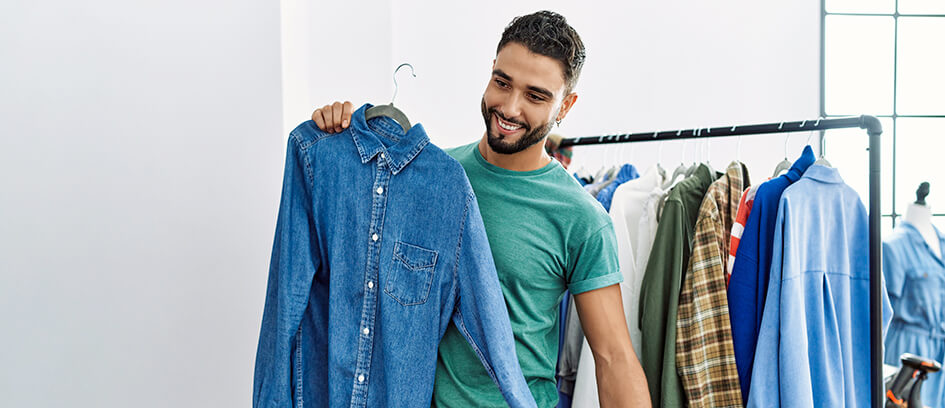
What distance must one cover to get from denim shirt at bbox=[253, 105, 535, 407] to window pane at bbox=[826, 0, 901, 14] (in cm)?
338

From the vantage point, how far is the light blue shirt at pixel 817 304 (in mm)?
1351

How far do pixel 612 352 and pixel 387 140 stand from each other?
61 cm

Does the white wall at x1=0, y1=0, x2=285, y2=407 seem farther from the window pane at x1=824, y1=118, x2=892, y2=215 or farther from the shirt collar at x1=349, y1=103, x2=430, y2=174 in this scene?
the window pane at x1=824, y1=118, x2=892, y2=215

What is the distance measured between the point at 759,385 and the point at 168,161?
4.79ft

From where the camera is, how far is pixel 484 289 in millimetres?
1066

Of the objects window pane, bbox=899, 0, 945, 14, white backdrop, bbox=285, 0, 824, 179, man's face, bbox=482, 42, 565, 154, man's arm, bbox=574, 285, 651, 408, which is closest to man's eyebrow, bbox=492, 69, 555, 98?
man's face, bbox=482, 42, 565, 154

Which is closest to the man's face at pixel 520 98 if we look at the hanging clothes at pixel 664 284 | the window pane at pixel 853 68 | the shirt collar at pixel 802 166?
the hanging clothes at pixel 664 284

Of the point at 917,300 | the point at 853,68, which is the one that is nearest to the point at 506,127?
the point at 917,300

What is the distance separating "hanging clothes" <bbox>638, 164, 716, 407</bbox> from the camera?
1493mm

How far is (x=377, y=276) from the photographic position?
3.61 ft

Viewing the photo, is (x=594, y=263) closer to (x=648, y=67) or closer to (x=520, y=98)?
(x=520, y=98)

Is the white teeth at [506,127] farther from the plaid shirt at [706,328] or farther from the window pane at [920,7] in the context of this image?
the window pane at [920,7]

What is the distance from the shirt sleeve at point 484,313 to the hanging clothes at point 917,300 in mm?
2599

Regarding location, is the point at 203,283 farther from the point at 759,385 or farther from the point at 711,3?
the point at 711,3
